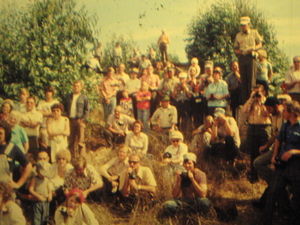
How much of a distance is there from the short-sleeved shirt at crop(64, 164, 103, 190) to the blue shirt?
234 centimetres

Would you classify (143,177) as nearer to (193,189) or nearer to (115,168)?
(115,168)

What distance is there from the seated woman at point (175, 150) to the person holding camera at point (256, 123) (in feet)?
2.85

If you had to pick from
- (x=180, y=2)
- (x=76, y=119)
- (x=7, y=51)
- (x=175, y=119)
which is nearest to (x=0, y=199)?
(x=76, y=119)

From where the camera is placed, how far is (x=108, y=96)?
653 centimetres

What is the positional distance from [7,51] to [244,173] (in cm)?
342

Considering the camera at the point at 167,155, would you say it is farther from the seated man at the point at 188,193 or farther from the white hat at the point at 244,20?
the white hat at the point at 244,20

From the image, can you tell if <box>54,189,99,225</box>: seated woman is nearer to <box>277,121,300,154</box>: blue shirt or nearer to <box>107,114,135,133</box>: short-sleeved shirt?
<box>107,114,135,133</box>: short-sleeved shirt

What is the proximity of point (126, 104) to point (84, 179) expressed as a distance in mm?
1123

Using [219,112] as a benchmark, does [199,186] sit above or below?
below

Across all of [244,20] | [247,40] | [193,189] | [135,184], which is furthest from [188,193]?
[244,20]

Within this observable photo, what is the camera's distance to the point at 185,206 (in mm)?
6324

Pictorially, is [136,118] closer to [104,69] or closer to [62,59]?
[104,69]

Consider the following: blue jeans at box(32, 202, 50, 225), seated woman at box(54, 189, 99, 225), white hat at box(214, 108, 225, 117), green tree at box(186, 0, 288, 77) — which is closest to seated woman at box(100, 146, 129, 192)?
seated woman at box(54, 189, 99, 225)

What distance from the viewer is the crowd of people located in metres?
6.11
